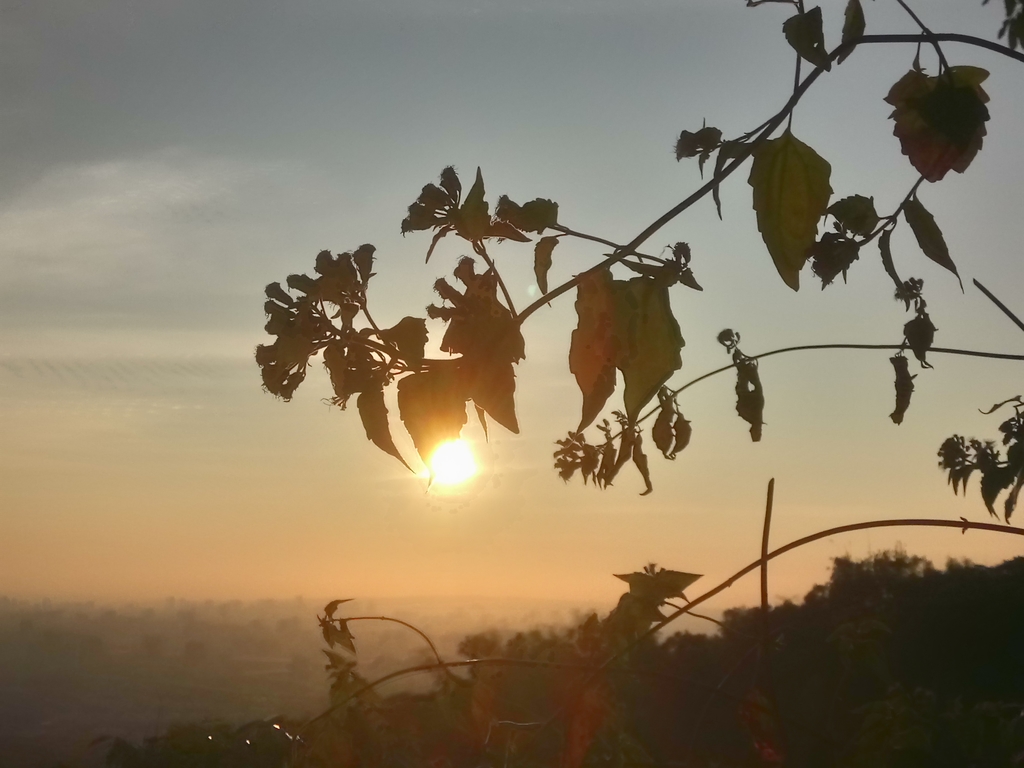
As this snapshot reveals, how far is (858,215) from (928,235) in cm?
9

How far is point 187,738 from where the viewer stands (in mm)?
2615

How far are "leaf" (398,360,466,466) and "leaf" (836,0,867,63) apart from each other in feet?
1.76

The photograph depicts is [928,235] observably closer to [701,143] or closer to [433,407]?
[701,143]

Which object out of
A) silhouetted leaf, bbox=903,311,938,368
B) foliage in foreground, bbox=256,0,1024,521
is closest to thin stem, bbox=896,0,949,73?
foliage in foreground, bbox=256,0,1024,521

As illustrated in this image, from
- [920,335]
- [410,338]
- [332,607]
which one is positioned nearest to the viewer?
[410,338]

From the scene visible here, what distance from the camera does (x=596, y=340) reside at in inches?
35.9

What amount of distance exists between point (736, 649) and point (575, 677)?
511mm

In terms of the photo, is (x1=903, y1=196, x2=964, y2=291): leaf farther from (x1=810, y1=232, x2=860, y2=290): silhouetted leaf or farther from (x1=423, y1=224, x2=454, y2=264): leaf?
(x1=423, y1=224, x2=454, y2=264): leaf

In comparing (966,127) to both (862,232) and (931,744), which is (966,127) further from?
(931,744)

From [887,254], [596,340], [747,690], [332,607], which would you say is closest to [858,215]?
[887,254]

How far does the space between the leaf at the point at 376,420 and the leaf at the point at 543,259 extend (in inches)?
8.5

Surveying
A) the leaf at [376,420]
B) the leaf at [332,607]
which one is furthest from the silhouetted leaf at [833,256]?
the leaf at [332,607]

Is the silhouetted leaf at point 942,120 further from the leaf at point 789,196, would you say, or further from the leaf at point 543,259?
the leaf at point 543,259

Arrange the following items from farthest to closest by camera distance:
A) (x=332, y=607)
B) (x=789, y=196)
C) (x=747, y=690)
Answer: (x=332, y=607), (x=747, y=690), (x=789, y=196)
